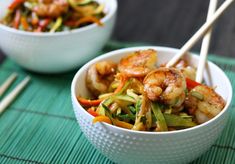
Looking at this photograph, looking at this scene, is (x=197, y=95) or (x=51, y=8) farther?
(x=51, y=8)

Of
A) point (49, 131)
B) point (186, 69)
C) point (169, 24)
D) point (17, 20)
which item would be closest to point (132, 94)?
point (186, 69)

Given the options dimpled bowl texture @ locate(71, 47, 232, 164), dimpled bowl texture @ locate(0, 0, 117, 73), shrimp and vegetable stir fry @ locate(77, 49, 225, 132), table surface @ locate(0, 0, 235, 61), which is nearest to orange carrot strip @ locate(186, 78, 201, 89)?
shrimp and vegetable stir fry @ locate(77, 49, 225, 132)

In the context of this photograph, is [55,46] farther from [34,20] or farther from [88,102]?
[88,102]

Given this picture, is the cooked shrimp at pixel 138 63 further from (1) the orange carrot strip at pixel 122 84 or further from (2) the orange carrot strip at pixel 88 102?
(2) the orange carrot strip at pixel 88 102

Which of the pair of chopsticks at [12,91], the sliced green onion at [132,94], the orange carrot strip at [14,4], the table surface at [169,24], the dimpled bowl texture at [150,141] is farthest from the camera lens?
the table surface at [169,24]

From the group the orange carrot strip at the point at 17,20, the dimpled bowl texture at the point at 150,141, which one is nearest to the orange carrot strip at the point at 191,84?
the dimpled bowl texture at the point at 150,141

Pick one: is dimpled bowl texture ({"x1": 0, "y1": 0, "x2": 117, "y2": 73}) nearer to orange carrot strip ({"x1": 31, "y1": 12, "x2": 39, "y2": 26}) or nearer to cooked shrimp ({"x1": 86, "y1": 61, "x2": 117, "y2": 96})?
orange carrot strip ({"x1": 31, "y1": 12, "x2": 39, "y2": 26})
